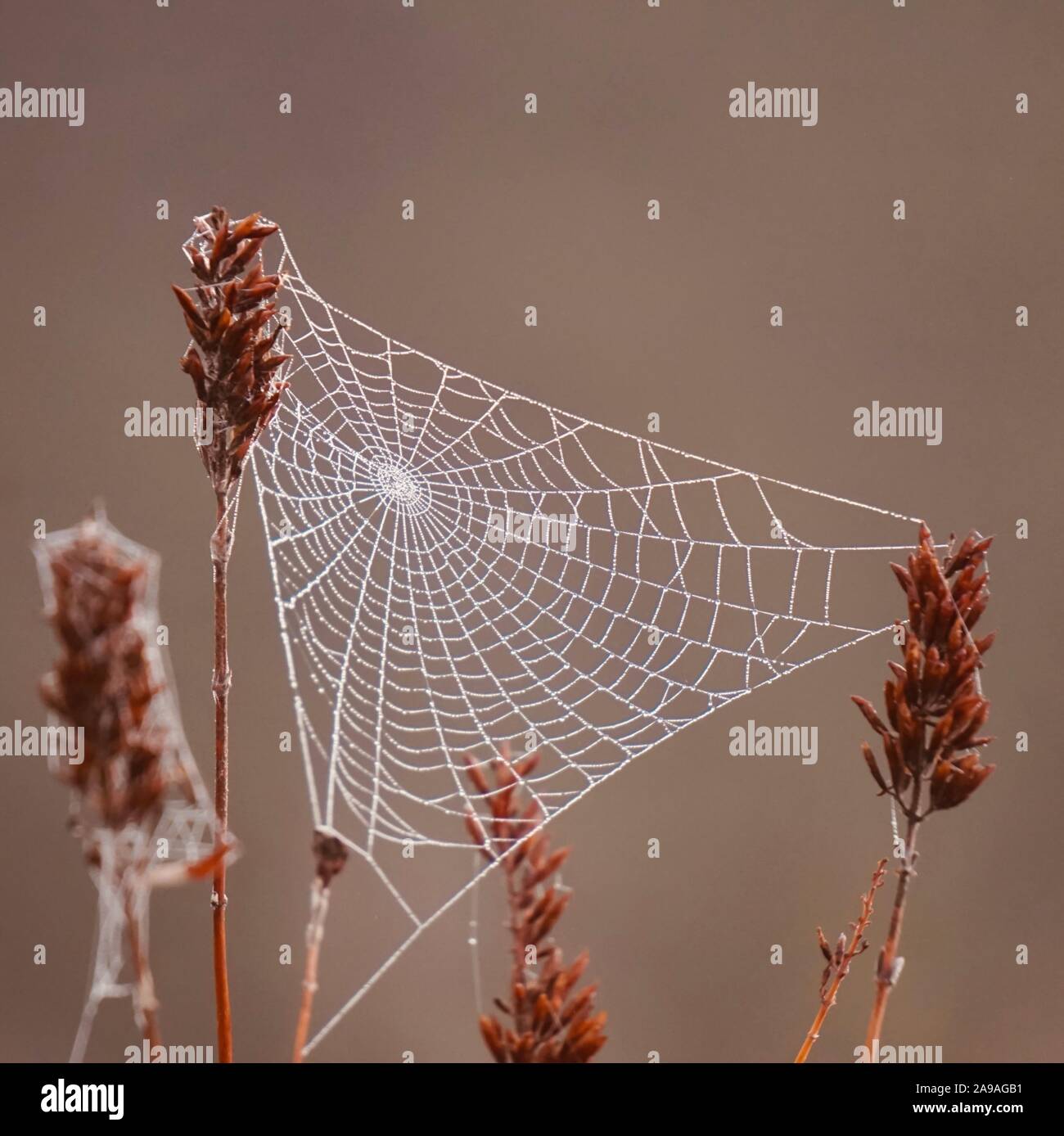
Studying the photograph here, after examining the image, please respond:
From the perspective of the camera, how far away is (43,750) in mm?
2188

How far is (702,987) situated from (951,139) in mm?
1888

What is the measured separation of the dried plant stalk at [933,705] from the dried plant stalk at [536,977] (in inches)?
7.2

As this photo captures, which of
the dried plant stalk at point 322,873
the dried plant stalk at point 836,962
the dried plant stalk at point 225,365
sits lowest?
the dried plant stalk at point 836,962

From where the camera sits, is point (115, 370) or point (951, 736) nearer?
point (951, 736)

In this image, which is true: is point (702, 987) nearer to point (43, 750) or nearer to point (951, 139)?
point (43, 750)

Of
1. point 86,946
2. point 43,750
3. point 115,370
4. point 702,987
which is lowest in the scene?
point 702,987

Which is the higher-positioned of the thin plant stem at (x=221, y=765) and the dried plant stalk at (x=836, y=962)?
the thin plant stem at (x=221, y=765)

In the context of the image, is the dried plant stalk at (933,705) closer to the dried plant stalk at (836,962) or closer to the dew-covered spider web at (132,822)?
the dried plant stalk at (836,962)

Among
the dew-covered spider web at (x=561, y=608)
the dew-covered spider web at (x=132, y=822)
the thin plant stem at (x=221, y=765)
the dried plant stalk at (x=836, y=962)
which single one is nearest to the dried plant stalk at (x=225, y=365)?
the thin plant stem at (x=221, y=765)

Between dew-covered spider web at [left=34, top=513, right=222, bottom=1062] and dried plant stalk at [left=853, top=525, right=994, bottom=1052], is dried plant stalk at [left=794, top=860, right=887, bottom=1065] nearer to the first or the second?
dried plant stalk at [left=853, top=525, right=994, bottom=1052]

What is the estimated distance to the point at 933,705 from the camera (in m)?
0.64

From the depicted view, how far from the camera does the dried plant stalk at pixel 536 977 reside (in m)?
0.58

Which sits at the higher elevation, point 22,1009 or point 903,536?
point 903,536

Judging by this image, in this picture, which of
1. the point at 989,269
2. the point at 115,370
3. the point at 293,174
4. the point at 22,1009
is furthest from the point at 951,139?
the point at 22,1009
